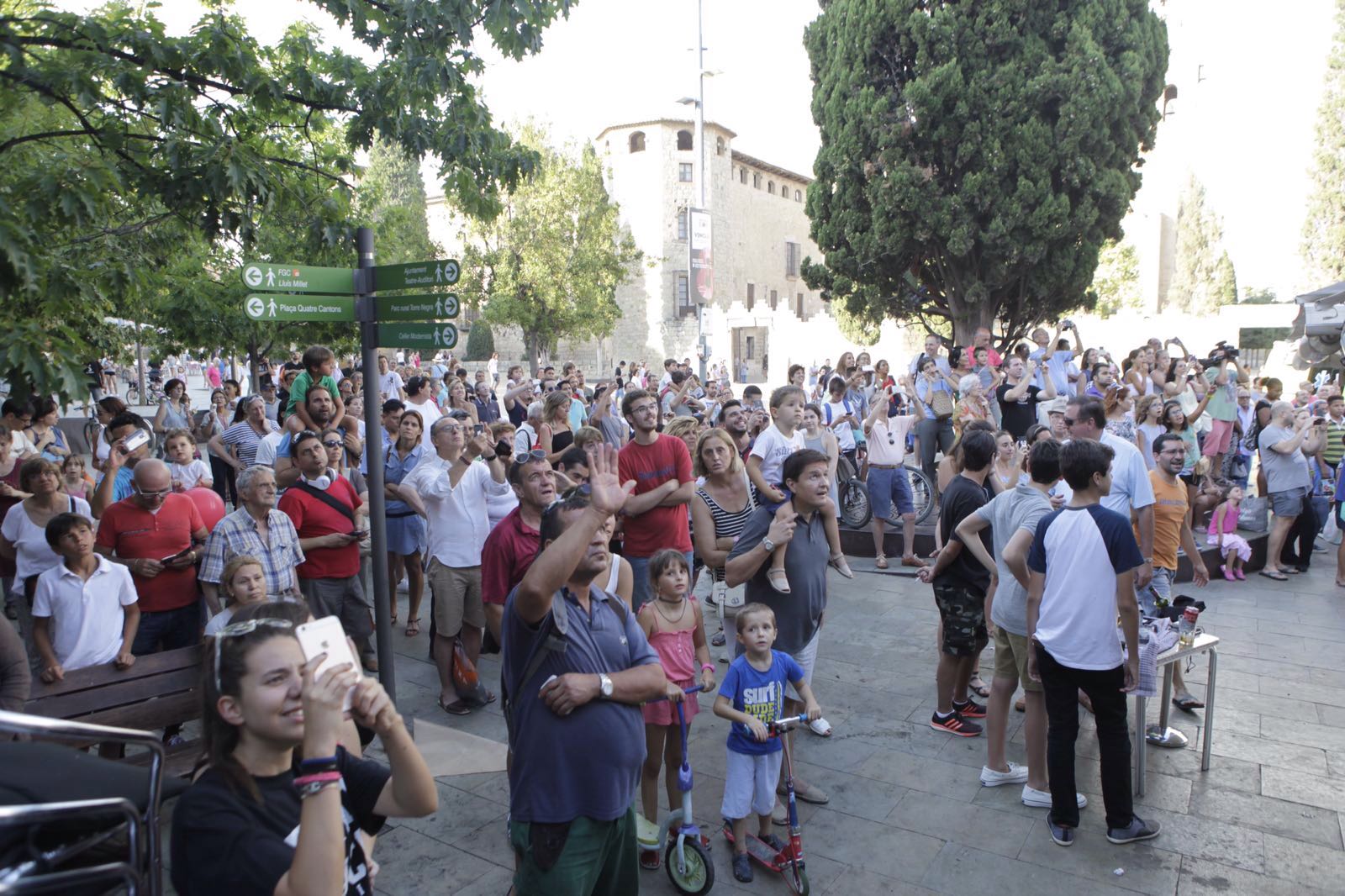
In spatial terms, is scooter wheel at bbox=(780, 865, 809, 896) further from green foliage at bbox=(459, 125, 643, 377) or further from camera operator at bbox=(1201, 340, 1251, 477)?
green foliage at bbox=(459, 125, 643, 377)

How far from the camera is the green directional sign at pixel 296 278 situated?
407 centimetres

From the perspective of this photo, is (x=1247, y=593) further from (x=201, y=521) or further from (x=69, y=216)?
(x=69, y=216)

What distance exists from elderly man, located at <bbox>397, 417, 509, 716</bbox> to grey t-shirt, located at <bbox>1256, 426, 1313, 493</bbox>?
7.81 meters

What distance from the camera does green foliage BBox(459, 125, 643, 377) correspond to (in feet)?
118

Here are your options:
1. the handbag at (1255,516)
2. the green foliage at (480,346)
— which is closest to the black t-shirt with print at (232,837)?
the handbag at (1255,516)

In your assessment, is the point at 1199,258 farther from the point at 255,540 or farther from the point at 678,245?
the point at 255,540

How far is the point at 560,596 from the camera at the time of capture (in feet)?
9.00

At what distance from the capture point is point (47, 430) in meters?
7.55

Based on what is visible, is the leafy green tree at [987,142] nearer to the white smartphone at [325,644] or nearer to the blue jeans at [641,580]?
the blue jeans at [641,580]

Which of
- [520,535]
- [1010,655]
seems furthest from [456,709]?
[1010,655]

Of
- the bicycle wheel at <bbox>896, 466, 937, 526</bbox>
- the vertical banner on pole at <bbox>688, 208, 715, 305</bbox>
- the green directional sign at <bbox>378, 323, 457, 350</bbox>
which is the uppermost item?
the vertical banner on pole at <bbox>688, 208, 715, 305</bbox>

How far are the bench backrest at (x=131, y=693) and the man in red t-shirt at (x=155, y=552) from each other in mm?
691

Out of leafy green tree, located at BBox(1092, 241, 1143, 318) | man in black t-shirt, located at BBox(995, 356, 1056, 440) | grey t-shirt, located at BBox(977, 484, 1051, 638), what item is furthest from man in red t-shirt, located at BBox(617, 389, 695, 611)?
leafy green tree, located at BBox(1092, 241, 1143, 318)

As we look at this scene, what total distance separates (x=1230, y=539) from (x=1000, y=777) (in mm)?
6066
